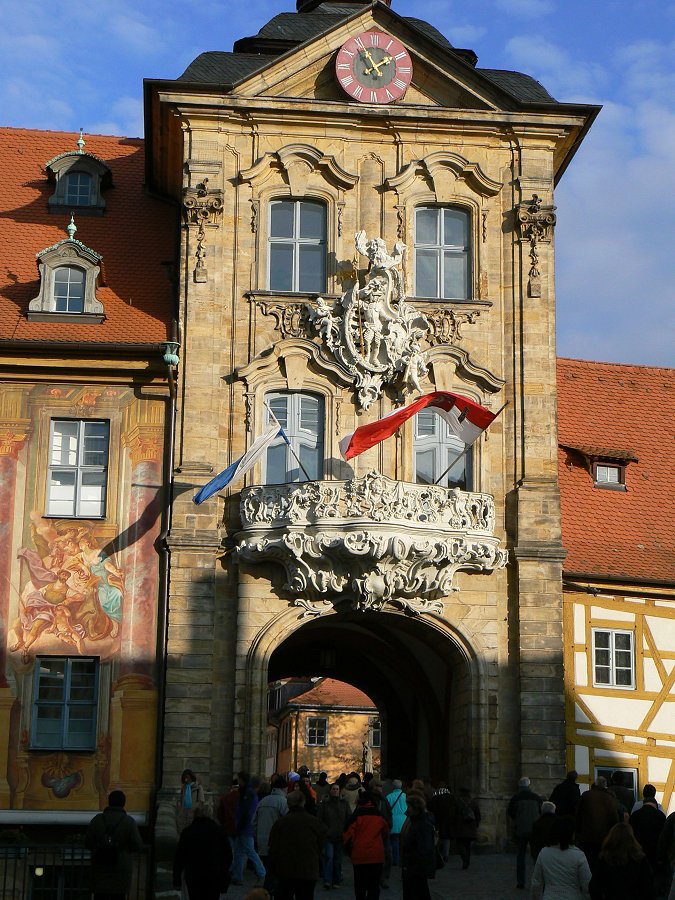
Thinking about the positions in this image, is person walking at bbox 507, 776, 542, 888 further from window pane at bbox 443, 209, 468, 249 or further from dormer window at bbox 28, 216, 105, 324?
dormer window at bbox 28, 216, 105, 324

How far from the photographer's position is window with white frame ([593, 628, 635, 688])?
27219mm

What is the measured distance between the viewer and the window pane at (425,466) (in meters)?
26.2

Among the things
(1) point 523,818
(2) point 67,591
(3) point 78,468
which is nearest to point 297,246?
(3) point 78,468

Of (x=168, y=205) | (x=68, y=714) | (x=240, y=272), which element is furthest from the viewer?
(x=168, y=205)

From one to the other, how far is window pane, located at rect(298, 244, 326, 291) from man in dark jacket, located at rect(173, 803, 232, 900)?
42.1 feet

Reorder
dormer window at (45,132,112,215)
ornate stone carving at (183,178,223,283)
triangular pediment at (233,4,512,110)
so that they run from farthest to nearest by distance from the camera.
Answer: dormer window at (45,132,112,215)
triangular pediment at (233,4,512,110)
ornate stone carving at (183,178,223,283)

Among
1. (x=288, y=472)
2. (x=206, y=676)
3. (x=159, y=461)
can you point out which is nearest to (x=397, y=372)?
(x=288, y=472)

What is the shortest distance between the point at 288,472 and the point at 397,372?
2.51 m

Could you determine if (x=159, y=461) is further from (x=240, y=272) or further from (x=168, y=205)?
(x=168, y=205)

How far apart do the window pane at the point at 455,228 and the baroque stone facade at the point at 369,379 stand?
0.04 m

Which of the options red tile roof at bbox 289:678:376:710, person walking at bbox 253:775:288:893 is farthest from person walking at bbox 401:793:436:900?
red tile roof at bbox 289:678:376:710

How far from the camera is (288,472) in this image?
1019 inches

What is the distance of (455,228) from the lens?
27.7 metres

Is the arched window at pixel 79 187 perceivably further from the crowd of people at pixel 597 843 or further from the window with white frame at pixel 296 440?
the crowd of people at pixel 597 843
